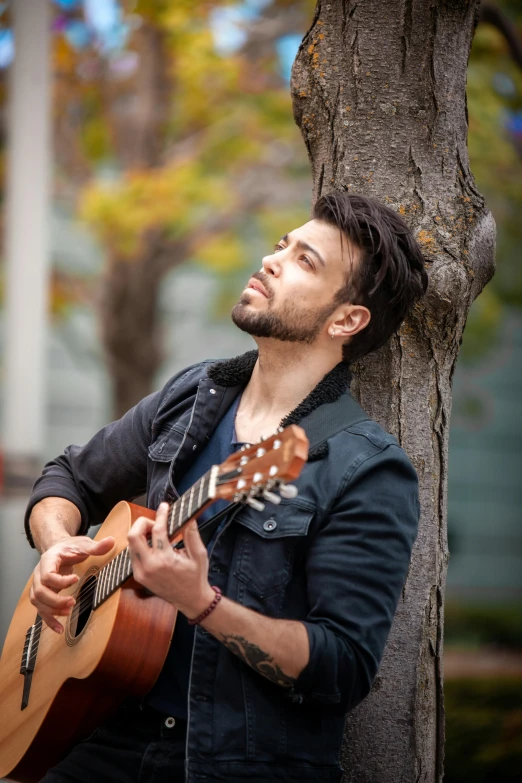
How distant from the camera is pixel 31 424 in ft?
23.3

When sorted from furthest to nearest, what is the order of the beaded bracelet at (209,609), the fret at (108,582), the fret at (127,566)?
1. the fret at (108,582)
2. the fret at (127,566)
3. the beaded bracelet at (209,609)

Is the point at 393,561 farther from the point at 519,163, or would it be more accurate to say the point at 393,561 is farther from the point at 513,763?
the point at 519,163

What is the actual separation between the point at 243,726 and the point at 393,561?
54 centimetres

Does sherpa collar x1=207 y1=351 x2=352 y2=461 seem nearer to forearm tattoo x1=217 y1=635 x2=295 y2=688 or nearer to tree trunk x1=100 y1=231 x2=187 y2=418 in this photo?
forearm tattoo x1=217 y1=635 x2=295 y2=688

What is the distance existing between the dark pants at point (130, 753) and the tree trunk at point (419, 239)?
0.63 metres

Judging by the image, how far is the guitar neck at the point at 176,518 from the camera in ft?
6.48

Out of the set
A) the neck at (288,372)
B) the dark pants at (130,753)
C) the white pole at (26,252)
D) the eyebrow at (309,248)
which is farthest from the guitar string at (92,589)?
the white pole at (26,252)

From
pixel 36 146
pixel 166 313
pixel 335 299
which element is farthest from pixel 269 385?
pixel 166 313

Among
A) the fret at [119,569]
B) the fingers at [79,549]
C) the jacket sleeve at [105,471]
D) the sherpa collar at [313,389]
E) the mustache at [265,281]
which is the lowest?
the fret at [119,569]

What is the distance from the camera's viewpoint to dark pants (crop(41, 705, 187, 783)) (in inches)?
92.7

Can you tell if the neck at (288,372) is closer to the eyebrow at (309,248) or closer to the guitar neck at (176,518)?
the eyebrow at (309,248)

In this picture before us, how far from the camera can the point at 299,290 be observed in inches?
103

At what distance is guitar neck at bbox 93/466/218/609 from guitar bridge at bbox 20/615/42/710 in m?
0.40

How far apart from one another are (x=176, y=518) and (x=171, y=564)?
0.34 feet
